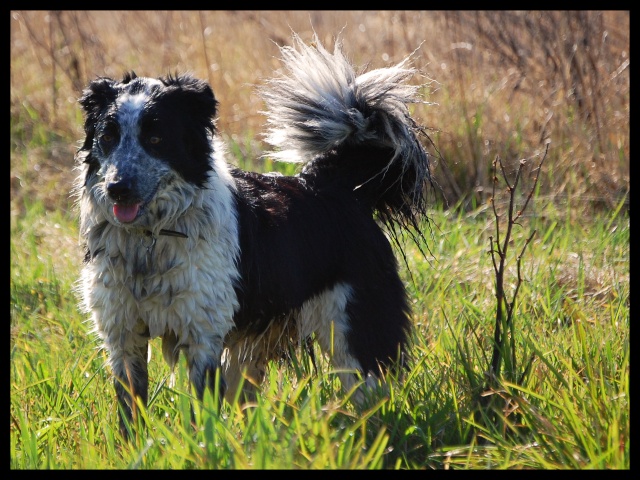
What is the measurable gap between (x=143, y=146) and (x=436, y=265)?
2487 mm

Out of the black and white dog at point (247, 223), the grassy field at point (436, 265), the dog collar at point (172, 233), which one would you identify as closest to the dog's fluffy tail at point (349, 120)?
the black and white dog at point (247, 223)

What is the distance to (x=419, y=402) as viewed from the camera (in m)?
3.55

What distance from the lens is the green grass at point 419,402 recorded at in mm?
2982

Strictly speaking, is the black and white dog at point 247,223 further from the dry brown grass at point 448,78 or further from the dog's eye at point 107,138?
the dry brown grass at point 448,78

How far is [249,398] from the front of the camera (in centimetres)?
464

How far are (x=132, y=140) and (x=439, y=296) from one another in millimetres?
2118

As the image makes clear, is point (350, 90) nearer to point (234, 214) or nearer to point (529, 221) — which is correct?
point (234, 214)

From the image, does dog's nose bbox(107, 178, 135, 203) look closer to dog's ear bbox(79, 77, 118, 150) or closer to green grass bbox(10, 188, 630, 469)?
dog's ear bbox(79, 77, 118, 150)

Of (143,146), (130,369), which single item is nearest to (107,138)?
(143,146)

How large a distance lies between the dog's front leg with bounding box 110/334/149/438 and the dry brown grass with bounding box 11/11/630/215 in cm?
282

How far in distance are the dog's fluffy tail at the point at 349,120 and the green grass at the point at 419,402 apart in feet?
2.65

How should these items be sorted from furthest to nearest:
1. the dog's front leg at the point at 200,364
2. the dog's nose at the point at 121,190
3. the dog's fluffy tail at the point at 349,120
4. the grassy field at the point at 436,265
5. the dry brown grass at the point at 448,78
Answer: the dry brown grass at the point at 448,78 → the dog's fluffy tail at the point at 349,120 → the dog's front leg at the point at 200,364 → the dog's nose at the point at 121,190 → the grassy field at the point at 436,265

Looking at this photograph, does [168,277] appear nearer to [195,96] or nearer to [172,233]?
[172,233]

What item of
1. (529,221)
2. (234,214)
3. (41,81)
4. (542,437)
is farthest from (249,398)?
(41,81)
